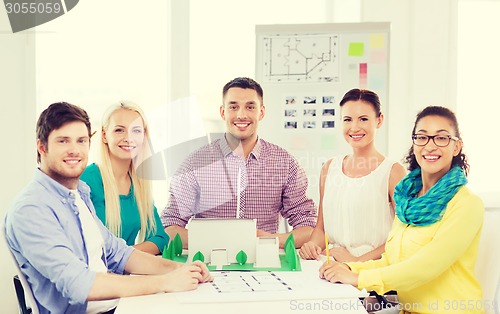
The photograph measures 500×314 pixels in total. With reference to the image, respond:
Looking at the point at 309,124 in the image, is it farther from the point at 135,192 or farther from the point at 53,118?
the point at 53,118

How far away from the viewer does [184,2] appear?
4137 millimetres

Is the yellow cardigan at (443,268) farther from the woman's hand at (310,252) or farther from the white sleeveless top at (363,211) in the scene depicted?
the white sleeveless top at (363,211)

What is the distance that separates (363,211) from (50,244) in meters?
1.43

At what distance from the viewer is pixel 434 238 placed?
1.97 m

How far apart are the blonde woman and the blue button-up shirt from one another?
672 mm

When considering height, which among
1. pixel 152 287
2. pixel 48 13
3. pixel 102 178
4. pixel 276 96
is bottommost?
pixel 152 287

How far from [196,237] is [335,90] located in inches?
68.6

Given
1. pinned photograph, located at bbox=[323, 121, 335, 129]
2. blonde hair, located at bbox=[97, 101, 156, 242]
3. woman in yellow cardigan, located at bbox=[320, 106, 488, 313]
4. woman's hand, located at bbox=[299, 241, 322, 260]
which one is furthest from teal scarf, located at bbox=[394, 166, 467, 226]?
pinned photograph, located at bbox=[323, 121, 335, 129]

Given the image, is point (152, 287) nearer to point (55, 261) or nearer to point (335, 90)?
point (55, 261)

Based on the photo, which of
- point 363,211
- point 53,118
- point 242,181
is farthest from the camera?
point 242,181

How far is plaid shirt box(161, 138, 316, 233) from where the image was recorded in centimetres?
298

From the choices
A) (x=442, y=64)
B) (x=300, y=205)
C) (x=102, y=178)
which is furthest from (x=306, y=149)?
(x=102, y=178)

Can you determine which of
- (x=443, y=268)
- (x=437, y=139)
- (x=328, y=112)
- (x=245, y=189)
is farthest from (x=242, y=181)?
(x=443, y=268)

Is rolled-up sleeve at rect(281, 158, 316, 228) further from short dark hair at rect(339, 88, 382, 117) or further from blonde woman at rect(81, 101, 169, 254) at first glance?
blonde woman at rect(81, 101, 169, 254)
